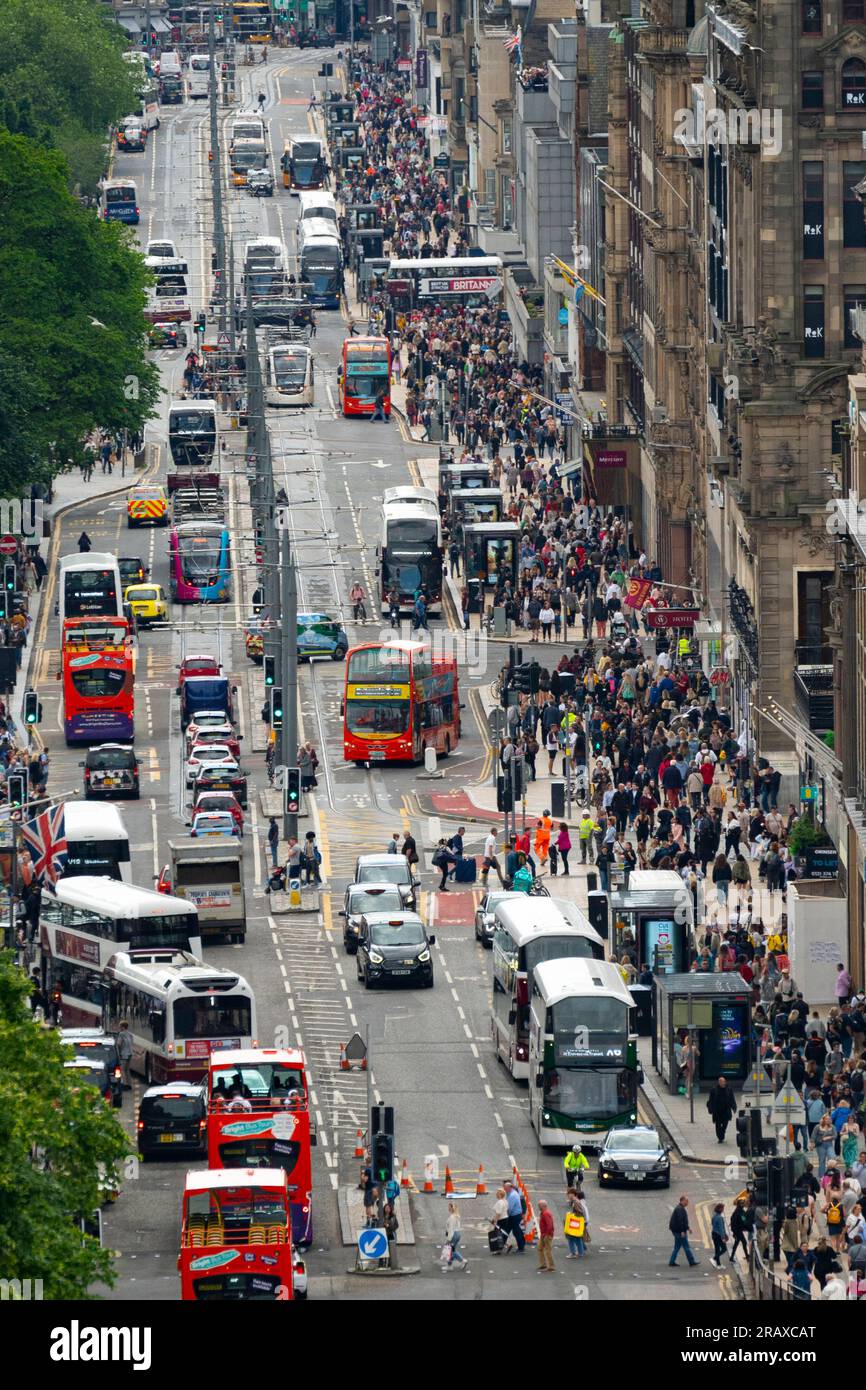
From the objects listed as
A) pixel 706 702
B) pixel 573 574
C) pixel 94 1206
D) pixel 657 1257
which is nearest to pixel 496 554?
pixel 573 574

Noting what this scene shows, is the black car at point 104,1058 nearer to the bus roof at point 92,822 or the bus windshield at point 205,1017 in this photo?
the bus windshield at point 205,1017

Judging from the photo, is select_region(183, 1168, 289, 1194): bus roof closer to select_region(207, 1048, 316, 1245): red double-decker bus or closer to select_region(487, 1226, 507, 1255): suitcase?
select_region(207, 1048, 316, 1245): red double-decker bus

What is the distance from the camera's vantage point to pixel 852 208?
300 ft

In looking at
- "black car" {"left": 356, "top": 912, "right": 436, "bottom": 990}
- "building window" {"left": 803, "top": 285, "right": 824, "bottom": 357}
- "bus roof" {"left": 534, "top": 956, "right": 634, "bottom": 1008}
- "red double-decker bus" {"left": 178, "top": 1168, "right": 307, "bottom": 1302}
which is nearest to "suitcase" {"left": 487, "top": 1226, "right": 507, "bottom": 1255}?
"red double-decker bus" {"left": 178, "top": 1168, "right": 307, "bottom": 1302}

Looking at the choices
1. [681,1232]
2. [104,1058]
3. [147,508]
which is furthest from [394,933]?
[147,508]

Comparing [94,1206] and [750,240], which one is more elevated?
[750,240]

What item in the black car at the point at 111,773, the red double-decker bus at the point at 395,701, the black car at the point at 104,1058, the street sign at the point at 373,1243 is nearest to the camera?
the street sign at the point at 373,1243

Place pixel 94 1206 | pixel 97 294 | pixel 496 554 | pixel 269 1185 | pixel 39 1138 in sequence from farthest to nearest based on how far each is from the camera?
pixel 97 294 → pixel 496 554 → pixel 269 1185 → pixel 94 1206 → pixel 39 1138

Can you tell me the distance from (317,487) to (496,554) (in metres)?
27.0

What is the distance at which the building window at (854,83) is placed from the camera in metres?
90.1

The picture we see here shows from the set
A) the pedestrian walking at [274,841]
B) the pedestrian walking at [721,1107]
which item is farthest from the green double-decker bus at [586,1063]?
the pedestrian walking at [274,841]

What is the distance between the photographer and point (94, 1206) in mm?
42219

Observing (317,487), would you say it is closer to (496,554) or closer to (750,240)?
(496,554)

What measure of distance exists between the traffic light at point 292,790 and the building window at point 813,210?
2276 centimetres
